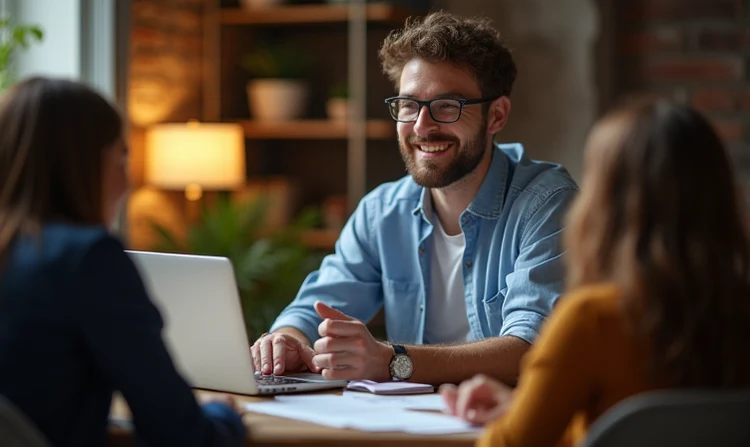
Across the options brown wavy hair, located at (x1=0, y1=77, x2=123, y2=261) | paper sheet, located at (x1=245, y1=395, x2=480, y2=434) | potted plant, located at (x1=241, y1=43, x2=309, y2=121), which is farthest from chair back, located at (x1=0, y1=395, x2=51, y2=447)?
potted plant, located at (x1=241, y1=43, x2=309, y2=121)

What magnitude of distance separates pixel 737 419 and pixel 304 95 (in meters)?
3.93

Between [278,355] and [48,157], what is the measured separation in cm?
75

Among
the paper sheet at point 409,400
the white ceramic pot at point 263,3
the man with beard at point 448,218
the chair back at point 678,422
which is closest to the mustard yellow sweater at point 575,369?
the chair back at point 678,422

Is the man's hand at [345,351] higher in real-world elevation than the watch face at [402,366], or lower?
higher

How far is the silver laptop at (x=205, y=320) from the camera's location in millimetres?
1772

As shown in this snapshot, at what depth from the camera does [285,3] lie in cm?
495

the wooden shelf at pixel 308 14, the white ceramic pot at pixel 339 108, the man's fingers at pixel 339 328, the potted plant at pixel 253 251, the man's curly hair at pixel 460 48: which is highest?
the wooden shelf at pixel 308 14

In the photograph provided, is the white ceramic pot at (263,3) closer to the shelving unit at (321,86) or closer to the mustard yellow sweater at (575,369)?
the shelving unit at (321,86)

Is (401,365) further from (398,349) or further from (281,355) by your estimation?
(281,355)

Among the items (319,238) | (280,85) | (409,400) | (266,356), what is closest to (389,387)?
(409,400)

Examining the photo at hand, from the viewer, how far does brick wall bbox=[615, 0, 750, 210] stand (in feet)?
13.1

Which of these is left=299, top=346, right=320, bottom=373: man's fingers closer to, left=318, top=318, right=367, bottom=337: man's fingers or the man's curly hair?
left=318, top=318, right=367, bottom=337: man's fingers

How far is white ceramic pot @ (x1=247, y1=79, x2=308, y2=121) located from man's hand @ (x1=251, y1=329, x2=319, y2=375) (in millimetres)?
2946

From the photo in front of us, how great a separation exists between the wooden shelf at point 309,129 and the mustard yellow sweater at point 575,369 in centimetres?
344
